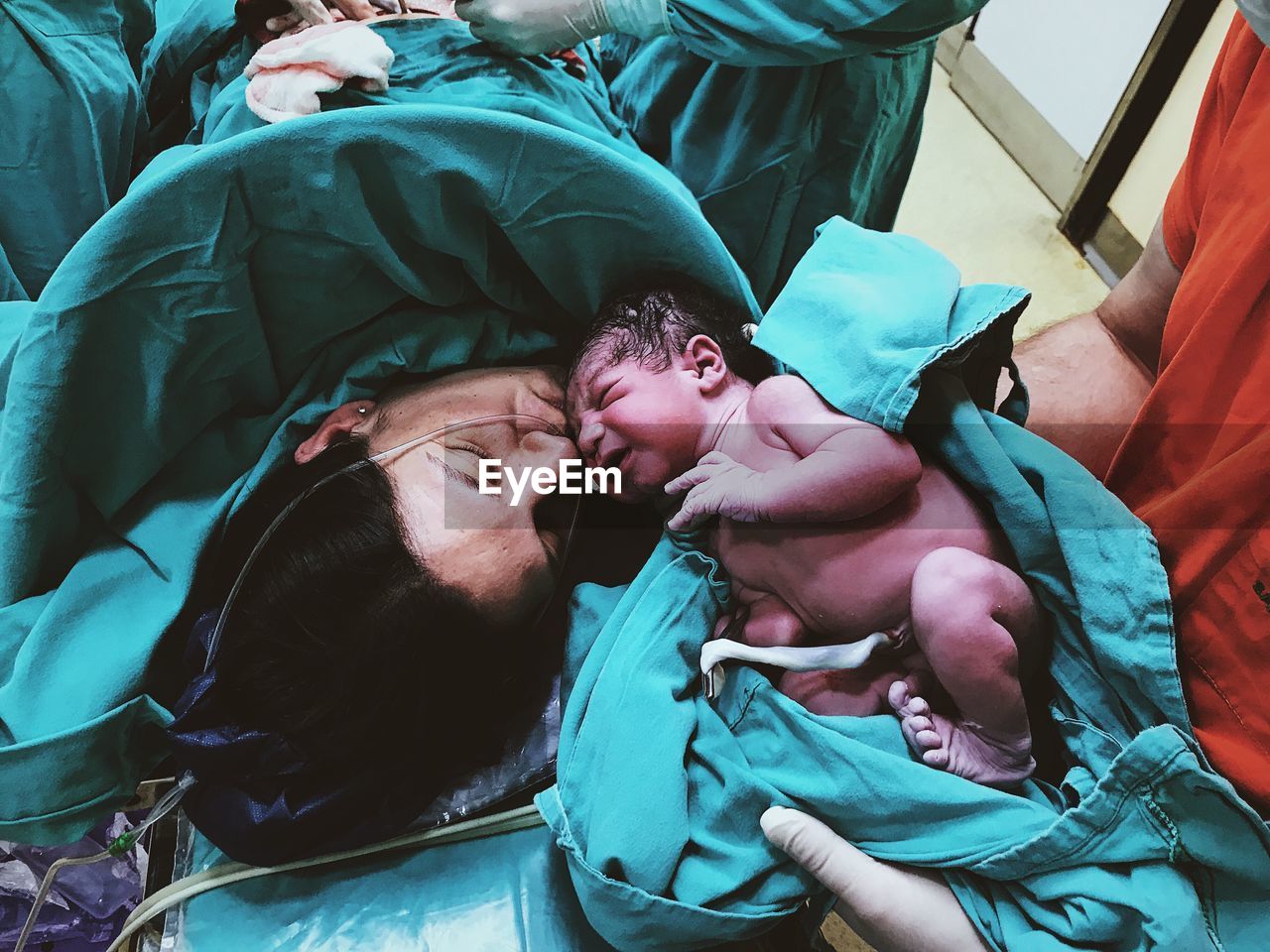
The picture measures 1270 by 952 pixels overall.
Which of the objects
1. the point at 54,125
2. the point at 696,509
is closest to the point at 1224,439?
the point at 696,509

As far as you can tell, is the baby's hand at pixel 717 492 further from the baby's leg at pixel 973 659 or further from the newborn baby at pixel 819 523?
the baby's leg at pixel 973 659

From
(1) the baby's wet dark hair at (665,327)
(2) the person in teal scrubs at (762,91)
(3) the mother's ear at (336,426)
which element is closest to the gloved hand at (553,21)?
(2) the person in teal scrubs at (762,91)

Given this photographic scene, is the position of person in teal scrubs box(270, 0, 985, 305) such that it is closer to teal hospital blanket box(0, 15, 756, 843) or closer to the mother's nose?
teal hospital blanket box(0, 15, 756, 843)

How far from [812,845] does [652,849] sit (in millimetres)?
148

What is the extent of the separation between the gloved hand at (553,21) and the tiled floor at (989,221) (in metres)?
1.15

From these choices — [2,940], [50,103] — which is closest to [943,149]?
[50,103]

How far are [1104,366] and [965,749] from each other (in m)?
0.50

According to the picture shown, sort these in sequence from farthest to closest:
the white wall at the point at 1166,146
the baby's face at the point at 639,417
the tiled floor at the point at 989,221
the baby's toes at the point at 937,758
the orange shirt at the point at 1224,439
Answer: the tiled floor at the point at 989,221
the white wall at the point at 1166,146
the baby's face at the point at 639,417
the baby's toes at the point at 937,758
the orange shirt at the point at 1224,439

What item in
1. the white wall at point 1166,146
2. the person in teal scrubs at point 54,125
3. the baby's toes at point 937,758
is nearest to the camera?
the baby's toes at point 937,758

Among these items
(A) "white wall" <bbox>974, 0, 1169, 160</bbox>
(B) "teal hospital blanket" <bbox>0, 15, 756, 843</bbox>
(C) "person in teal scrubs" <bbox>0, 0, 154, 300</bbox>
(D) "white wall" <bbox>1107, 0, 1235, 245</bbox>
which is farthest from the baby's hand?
(A) "white wall" <bbox>974, 0, 1169, 160</bbox>

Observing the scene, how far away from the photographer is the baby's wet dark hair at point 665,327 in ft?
3.13

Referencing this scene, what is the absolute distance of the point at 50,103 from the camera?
43.7 inches

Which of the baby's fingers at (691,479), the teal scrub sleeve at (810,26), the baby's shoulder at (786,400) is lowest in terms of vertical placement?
the baby's fingers at (691,479)

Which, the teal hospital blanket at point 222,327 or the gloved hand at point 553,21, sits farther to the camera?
the gloved hand at point 553,21
